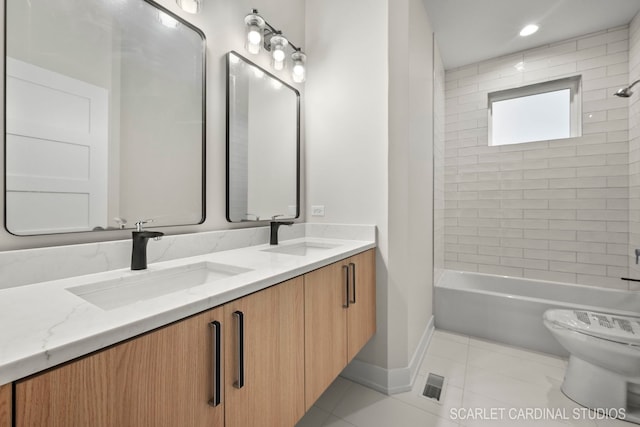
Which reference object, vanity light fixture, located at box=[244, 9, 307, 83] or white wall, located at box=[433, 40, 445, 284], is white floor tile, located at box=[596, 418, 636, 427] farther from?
vanity light fixture, located at box=[244, 9, 307, 83]

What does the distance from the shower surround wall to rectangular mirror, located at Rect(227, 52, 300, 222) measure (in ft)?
6.80

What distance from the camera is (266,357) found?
808 mm

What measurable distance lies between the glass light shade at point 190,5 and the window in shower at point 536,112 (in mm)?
2918

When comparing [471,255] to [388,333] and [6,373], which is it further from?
[6,373]

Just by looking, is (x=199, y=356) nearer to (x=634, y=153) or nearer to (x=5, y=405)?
(x=5, y=405)

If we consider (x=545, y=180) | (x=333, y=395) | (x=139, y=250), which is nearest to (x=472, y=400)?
(x=333, y=395)

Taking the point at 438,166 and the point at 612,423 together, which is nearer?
the point at 612,423

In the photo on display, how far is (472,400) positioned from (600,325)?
0.84 meters

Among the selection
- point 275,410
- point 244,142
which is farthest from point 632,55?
point 275,410

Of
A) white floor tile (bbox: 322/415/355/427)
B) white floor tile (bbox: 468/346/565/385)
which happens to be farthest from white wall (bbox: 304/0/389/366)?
Answer: white floor tile (bbox: 468/346/565/385)

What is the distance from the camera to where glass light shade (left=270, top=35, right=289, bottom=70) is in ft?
5.27

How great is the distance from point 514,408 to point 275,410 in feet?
4.60

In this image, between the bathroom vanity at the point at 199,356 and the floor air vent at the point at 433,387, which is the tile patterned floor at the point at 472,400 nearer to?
the floor air vent at the point at 433,387

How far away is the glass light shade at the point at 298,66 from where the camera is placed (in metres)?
1.79
